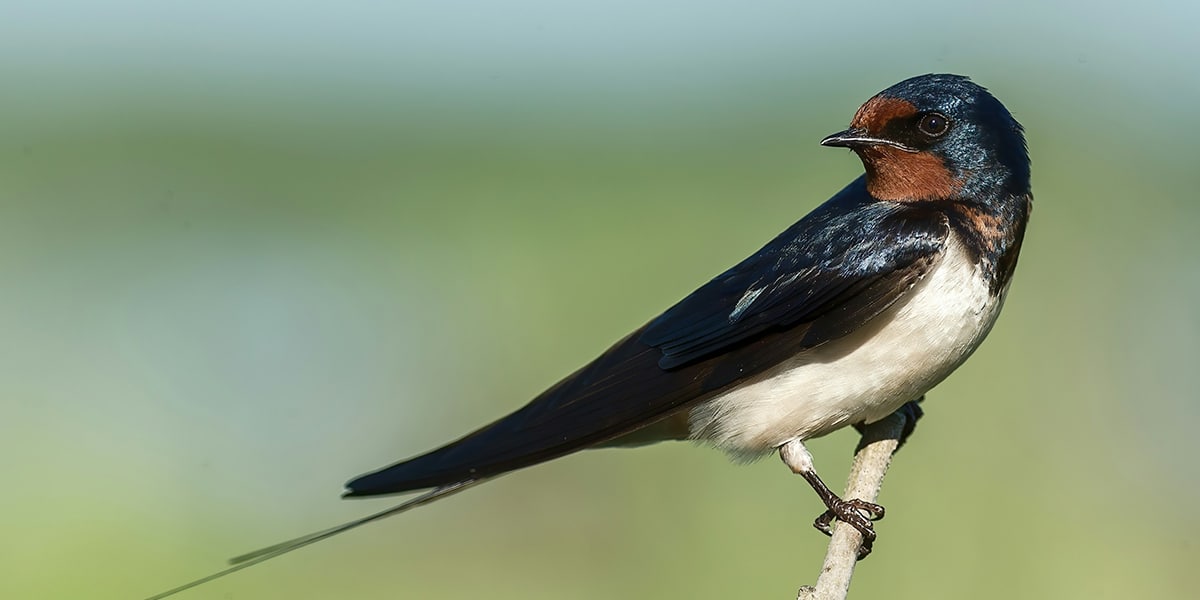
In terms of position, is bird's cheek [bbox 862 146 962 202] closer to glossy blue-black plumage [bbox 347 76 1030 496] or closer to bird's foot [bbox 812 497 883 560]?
glossy blue-black plumage [bbox 347 76 1030 496]

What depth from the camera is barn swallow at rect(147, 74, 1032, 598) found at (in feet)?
9.48

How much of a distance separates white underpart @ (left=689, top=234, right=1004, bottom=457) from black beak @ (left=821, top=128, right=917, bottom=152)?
21 cm

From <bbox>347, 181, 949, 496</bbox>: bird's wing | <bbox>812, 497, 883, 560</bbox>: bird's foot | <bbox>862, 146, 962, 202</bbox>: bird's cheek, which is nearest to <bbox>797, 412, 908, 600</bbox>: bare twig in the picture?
<bbox>812, 497, 883, 560</bbox>: bird's foot

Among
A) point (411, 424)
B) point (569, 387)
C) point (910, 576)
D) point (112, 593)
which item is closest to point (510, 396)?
point (411, 424)

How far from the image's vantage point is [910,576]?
15.7 feet

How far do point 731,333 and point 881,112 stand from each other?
1.71ft

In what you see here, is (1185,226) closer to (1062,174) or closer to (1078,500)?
(1062,174)

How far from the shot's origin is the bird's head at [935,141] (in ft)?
9.64

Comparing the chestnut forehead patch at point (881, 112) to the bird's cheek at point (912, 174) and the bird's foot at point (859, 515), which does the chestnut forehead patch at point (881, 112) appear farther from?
the bird's foot at point (859, 515)

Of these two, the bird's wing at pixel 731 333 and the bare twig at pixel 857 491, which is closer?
the bare twig at pixel 857 491

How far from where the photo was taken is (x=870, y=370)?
9.62 ft

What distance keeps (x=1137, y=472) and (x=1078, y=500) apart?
513 millimetres

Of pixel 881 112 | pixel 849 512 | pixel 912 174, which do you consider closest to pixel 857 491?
pixel 849 512

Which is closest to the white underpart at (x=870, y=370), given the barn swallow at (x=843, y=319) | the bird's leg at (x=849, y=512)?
the barn swallow at (x=843, y=319)
